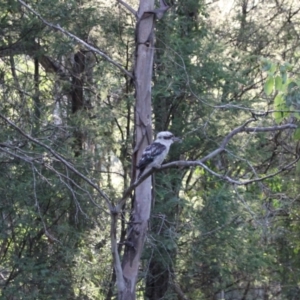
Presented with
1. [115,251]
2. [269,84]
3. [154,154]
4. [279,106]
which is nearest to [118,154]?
[154,154]

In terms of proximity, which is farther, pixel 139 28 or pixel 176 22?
pixel 176 22

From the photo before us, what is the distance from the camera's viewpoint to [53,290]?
1064 cm

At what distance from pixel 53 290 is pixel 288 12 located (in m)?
6.09

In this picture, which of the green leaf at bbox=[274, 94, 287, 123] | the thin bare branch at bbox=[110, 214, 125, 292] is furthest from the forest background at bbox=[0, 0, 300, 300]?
the green leaf at bbox=[274, 94, 287, 123]

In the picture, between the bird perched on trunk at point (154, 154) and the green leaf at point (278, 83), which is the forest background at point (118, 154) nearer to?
the bird perched on trunk at point (154, 154)

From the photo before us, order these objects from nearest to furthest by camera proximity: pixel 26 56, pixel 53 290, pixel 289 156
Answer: pixel 53 290, pixel 26 56, pixel 289 156

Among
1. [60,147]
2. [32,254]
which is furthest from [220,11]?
[32,254]

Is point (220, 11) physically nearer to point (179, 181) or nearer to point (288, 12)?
point (288, 12)

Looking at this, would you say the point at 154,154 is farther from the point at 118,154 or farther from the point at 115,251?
the point at 118,154

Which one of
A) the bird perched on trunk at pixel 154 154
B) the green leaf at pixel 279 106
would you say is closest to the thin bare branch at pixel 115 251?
the bird perched on trunk at pixel 154 154

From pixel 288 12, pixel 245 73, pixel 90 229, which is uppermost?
pixel 288 12

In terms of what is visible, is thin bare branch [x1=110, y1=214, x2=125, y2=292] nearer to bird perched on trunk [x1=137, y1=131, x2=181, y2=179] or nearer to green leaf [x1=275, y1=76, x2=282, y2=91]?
bird perched on trunk [x1=137, y1=131, x2=181, y2=179]

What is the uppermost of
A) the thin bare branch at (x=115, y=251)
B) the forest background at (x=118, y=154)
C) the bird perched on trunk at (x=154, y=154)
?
the forest background at (x=118, y=154)

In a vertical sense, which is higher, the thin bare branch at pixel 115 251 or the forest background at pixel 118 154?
the forest background at pixel 118 154
